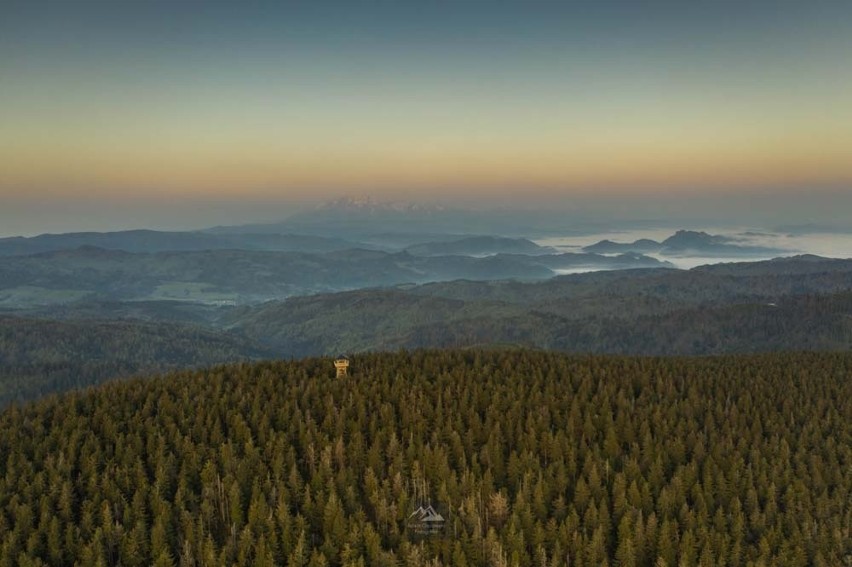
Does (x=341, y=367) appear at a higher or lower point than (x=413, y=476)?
higher

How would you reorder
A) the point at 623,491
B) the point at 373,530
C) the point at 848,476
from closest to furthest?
the point at 373,530 → the point at 623,491 → the point at 848,476

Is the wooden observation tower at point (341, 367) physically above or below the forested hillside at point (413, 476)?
above

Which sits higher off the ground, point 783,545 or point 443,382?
point 443,382

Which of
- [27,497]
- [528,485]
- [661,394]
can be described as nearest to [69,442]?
[27,497]

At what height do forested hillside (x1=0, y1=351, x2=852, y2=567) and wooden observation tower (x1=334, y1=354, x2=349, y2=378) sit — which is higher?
wooden observation tower (x1=334, y1=354, x2=349, y2=378)

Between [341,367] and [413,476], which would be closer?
[413,476]

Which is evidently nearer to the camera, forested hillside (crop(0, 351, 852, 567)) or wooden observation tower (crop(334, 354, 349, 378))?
forested hillside (crop(0, 351, 852, 567))

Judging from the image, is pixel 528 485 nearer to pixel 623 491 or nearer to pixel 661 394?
pixel 623 491

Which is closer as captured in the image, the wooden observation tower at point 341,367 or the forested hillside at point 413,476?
the forested hillside at point 413,476
